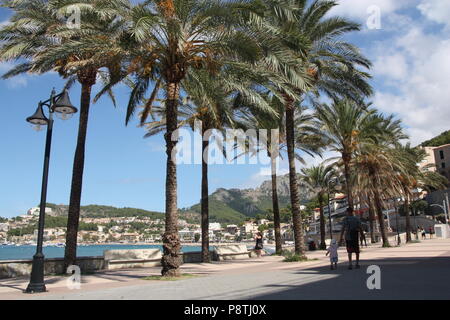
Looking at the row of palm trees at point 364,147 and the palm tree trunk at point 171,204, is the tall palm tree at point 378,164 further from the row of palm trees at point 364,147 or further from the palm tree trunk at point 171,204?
the palm tree trunk at point 171,204

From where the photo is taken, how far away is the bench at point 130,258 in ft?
54.7

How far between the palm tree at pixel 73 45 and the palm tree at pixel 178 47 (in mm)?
956

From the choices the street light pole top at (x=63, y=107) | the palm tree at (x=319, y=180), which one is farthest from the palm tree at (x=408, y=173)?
the street light pole top at (x=63, y=107)

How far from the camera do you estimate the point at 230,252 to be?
78.3 ft

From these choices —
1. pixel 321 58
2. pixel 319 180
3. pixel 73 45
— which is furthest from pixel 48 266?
pixel 319 180

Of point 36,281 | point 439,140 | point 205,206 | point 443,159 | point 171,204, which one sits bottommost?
point 36,281

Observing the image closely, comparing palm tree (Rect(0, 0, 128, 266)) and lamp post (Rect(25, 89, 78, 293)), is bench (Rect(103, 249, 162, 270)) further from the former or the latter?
lamp post (Rect(25, 89, 78, 293))

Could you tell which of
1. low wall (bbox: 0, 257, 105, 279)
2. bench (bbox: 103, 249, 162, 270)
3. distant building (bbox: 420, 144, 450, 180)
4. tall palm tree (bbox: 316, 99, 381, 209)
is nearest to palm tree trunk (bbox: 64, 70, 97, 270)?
low wall (bbox: 0, 257, 105, 279)

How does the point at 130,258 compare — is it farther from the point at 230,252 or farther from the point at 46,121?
the point at 46,121

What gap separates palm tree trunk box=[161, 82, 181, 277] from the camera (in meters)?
12.4

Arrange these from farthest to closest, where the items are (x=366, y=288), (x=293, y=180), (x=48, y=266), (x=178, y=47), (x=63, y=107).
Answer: (x=293, y=180) < (x=48, y=266) < (x=178, y=47) < (x=63, y=107) < (x=366, y=288)

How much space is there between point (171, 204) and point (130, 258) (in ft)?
21.7

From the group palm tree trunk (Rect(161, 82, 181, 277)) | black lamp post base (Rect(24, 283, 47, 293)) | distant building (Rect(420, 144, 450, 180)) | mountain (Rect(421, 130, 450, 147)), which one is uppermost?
mountain (Rect(421, 130, 450, 147))
